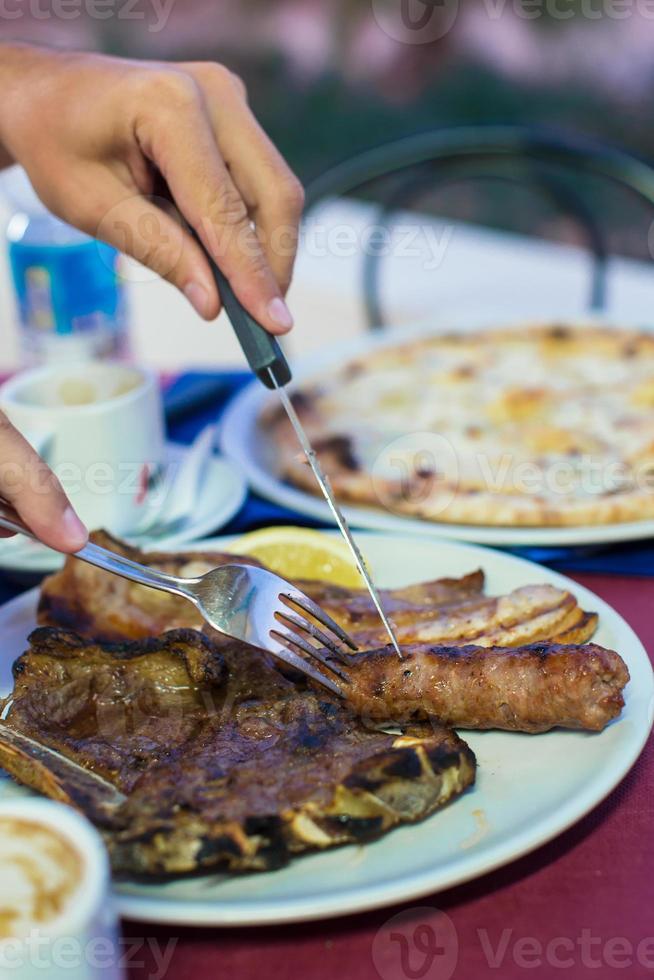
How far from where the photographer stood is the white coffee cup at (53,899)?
1.04 m

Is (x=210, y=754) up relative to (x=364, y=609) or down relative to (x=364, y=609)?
up

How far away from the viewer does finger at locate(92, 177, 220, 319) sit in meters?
2.08

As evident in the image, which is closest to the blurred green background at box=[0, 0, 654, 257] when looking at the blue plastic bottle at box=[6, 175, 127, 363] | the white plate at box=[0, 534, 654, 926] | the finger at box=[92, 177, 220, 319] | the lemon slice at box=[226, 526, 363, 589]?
the blue plastic bottle at box=[6, 175, 127, 363]

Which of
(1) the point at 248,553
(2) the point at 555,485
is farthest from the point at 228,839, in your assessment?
(2) the point at 555,485

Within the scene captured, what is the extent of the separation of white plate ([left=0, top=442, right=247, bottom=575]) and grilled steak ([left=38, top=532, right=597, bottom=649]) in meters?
0.27

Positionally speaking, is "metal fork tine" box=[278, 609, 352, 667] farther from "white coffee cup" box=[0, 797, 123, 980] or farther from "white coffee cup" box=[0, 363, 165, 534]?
"white coffee cup" box=[0, 363, 165, 534]

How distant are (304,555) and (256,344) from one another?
17.7 inches

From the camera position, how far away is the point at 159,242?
7.01ft

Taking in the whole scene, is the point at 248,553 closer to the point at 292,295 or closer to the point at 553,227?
the point at 292,295

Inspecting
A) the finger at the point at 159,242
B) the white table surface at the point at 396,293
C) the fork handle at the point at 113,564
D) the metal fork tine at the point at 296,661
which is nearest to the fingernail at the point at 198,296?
the finger at the point at 159,242

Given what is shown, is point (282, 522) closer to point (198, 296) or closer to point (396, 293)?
point (198, 296)

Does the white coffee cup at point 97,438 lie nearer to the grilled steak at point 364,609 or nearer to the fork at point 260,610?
the grilled steak at point 364,609

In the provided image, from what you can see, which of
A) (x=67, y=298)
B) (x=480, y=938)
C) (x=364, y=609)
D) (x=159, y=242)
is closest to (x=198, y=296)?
(x=159, y=242)

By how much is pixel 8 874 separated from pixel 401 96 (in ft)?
32.6
